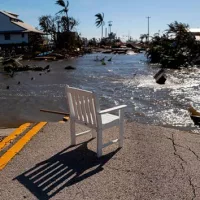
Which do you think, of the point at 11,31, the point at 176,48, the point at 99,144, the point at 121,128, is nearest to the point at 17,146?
the point at 99,144

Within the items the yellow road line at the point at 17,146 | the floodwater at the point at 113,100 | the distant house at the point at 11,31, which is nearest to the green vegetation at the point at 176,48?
the floodwater at the point at 113,100

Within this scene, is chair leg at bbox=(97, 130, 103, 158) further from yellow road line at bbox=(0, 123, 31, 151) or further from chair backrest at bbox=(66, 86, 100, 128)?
yellow road line at bbox=(0, 123, 31, 151)

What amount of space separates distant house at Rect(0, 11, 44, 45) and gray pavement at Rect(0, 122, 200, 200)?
1635 inches

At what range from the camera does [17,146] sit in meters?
4.99

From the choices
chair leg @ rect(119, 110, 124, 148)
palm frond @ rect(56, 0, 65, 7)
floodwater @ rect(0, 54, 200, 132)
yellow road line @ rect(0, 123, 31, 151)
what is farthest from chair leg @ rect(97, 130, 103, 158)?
palm frond @ rect(56, 0, 65, 7)

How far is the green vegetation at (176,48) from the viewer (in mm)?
29531

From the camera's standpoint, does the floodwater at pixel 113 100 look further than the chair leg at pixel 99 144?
Yes

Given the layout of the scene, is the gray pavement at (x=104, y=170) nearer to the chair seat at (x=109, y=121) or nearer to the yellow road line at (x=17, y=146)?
the yellow road line at (x=17, y=146)

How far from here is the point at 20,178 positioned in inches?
153

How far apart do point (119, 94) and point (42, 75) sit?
379 inches

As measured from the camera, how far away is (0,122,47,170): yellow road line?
14.5 feet

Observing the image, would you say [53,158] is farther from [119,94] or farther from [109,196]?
[119,94]

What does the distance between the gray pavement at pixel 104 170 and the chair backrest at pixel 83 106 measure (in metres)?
0.56

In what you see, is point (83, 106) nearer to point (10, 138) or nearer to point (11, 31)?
point (10, 138)
